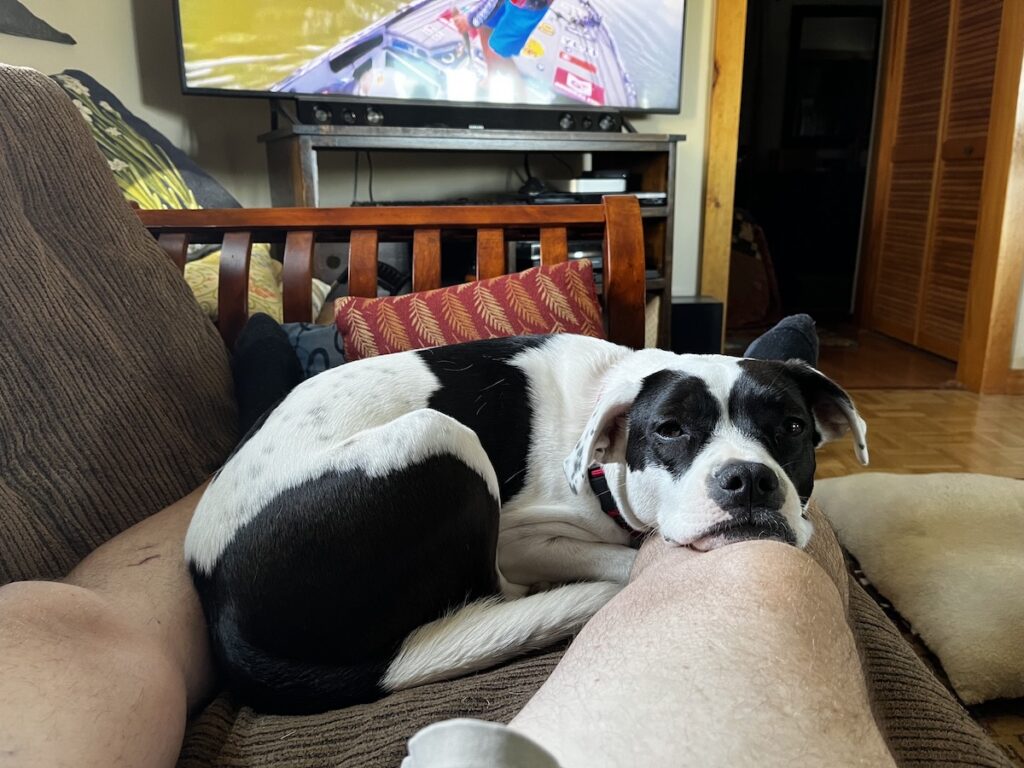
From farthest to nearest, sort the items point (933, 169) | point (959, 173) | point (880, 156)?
point (880, 156), point (933, 169), point (959, 173)

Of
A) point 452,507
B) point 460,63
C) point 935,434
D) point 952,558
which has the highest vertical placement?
point 460,63

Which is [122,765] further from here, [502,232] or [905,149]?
[905,149]

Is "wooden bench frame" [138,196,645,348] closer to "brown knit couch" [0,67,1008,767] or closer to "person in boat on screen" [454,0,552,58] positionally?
"brown knit couch" [0,67,1008,767]

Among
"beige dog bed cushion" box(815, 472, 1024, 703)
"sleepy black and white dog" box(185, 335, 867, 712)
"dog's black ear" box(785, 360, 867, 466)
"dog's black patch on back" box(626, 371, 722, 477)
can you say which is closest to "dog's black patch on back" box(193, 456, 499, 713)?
"sleepy black and white dog" box(185, 335, 867, 712)

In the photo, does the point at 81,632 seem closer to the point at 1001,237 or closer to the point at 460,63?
the point at 460,63

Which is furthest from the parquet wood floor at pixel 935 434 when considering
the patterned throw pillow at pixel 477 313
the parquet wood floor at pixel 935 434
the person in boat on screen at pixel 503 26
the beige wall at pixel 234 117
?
the person in boat on screen at pixel 503 26

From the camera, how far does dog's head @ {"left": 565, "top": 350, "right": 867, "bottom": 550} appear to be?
778 millimetres

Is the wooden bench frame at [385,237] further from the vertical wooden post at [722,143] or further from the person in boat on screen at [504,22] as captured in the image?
the vertical wooden post at [722,143]

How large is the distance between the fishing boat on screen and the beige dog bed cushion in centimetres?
164

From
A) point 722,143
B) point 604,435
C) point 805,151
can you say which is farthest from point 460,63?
point 805,151

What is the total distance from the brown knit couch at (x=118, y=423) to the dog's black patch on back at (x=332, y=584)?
0.04m

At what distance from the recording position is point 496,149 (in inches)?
98.0

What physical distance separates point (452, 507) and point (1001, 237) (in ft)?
9.48

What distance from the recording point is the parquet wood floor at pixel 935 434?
7.47ft
